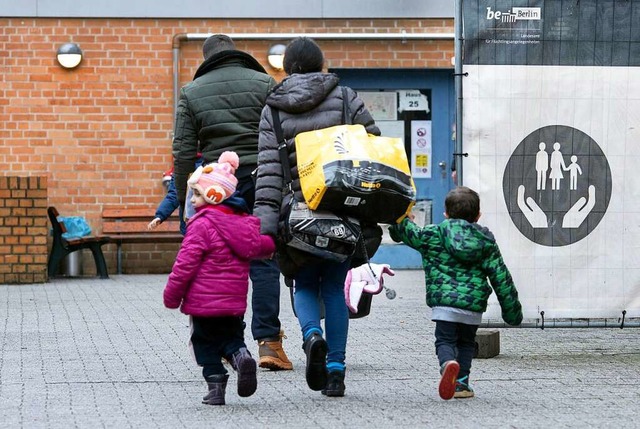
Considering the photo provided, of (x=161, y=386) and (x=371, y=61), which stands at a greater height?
(x=371, y=61)

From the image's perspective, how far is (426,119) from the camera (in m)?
16.8

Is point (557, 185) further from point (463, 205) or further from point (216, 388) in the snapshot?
point (216, 388)

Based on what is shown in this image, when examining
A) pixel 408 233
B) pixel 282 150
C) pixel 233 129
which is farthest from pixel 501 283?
pixel 233 129

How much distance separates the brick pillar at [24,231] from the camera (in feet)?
48.8

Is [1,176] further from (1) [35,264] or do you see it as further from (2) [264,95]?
(2) [264,95]

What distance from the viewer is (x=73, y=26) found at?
16312 millimetres

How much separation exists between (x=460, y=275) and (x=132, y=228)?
972cm

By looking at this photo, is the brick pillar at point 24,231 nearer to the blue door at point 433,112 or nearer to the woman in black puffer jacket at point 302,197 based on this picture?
the blue door at point 433,112

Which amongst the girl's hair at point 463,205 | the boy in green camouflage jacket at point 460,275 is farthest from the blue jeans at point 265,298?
the girl's hair at point 463,205

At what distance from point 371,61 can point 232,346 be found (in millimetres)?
10278

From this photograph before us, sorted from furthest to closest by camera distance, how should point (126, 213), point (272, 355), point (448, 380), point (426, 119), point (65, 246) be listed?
1. point (426, 119)
2. point (126, 213)
3. point (65, 246)
4. point (272, 355)
5. point (448, 380)

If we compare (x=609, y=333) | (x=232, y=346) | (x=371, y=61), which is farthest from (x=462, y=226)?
(x=371, y=61)

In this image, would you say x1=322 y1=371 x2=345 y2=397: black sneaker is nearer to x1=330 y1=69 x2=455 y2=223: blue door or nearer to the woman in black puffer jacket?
the woman in black puffer jacket

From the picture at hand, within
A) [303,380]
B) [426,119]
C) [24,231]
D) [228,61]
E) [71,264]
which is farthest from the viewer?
[426,119]
